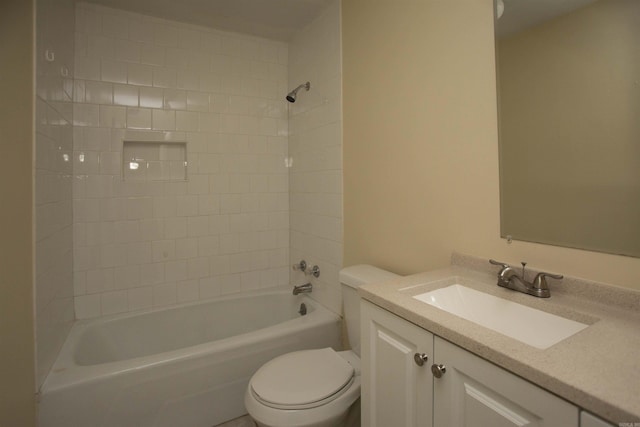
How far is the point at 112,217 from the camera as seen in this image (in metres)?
2.03

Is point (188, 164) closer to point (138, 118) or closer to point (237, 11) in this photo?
point (138, 118)

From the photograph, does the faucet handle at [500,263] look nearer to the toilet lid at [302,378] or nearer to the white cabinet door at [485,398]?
the white cabinet door at [485,398]

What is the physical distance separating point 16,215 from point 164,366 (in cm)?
91

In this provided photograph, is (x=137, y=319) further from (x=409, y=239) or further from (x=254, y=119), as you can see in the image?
(x=409, y=239)

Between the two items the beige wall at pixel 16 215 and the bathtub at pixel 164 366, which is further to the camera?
the bathtub at pixel 164 366

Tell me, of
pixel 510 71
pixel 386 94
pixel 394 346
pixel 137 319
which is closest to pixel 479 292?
pixel 394 346

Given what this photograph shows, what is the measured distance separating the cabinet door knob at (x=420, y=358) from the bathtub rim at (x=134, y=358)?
42.5 inches

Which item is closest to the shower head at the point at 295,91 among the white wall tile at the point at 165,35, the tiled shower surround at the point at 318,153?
the tiled shower surround at the point at 318,153

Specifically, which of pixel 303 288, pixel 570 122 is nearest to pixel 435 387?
pixel 570 122

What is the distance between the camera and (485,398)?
2.14ft

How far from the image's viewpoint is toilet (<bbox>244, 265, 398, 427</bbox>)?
1147mm

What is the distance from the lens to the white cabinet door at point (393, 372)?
0.79 metres

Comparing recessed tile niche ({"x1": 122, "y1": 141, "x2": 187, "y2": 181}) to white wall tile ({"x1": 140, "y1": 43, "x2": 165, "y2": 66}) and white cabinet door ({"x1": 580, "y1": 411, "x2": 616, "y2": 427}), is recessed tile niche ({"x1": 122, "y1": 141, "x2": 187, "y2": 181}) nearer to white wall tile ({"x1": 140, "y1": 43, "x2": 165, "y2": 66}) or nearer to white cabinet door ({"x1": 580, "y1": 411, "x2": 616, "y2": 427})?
white wall tile ({"x1": 140, "y1": 43, "x2": 165, "y2": 66})

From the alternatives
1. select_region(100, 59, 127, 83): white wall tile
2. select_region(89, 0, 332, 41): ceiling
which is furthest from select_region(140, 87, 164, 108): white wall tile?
select_region(89, 0, 332, 41): ceiling
